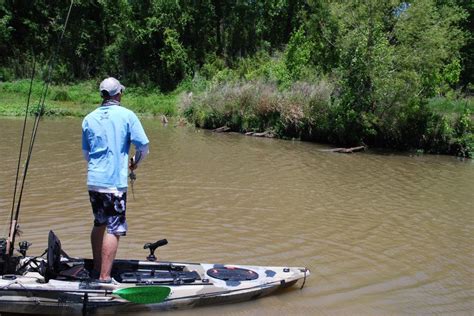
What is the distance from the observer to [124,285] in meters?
5.16

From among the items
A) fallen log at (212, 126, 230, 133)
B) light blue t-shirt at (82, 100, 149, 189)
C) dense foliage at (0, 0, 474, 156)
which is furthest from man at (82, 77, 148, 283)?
fallen log at (212, 126, 230, 133)

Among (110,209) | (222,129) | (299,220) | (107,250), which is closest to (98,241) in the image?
(107,250)

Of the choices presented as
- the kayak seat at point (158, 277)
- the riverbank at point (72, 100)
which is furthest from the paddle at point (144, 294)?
the riverbank at point (72, 100)

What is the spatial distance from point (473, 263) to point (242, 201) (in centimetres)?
441

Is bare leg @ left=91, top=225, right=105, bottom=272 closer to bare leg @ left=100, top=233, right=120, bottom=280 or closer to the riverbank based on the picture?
bare leg @ left=100, top=233, right=120, bottom=280

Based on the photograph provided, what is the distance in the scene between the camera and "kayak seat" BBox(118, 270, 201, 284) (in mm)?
5363

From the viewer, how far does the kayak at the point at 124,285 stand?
4992 millimetres

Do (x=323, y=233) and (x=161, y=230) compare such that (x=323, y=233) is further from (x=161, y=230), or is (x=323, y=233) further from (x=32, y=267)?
(x=32, y=267)

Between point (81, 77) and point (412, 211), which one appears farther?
point (81, 77)

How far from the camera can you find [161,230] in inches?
324

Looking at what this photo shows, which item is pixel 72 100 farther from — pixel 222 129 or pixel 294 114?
pixel 294 114

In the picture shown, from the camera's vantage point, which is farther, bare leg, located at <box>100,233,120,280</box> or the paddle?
bare leg, located at <box>100,233,120,280</box>

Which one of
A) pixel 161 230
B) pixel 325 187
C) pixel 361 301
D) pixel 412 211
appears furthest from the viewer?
pixel 325 187

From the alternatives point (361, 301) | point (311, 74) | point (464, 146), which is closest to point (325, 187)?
point (361, 301)
